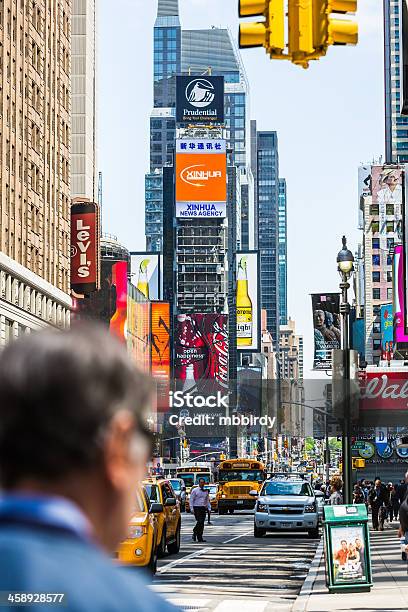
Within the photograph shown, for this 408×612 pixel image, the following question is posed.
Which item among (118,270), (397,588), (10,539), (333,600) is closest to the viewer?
(10,539)

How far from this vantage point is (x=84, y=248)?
9238 cm

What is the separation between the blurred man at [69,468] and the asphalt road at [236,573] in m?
16.1

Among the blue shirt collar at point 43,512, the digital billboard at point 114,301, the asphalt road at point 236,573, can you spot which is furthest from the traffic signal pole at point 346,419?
the digital billboard at point 114,301

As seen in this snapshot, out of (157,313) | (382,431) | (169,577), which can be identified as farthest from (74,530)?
(157,313)

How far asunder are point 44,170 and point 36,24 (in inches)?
343

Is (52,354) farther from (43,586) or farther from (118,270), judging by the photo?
(118,270)

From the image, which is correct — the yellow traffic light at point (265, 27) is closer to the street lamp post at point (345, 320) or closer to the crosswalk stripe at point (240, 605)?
the crosswalk stripe at point (240, 605)

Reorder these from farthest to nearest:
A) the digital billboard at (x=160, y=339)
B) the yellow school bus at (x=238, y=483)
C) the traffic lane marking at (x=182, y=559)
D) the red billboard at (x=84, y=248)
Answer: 1. the digital billboard at (x=160, y=339)
2. the red billboard at (x=84, y=248)
3. the yellow school bus at (x=238, y=483)
4. the traffic lane marking at (x=182, y=559)

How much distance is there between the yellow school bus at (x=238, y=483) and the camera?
70.8 m

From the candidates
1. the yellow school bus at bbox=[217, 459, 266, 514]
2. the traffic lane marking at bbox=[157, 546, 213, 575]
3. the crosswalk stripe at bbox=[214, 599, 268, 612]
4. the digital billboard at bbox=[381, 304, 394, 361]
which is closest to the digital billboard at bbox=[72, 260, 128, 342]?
the digital billboard at bbox=[381, 304, 394, 361]

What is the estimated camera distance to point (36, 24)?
8181 cm

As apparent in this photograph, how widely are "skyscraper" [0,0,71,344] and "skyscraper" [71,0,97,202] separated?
17.9m

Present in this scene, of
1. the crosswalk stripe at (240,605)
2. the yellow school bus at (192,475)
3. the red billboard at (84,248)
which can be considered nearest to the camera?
the crosswalk stripe at (240,605)

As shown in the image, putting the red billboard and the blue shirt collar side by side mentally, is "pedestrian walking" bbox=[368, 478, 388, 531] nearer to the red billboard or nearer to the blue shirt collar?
the red billboard
